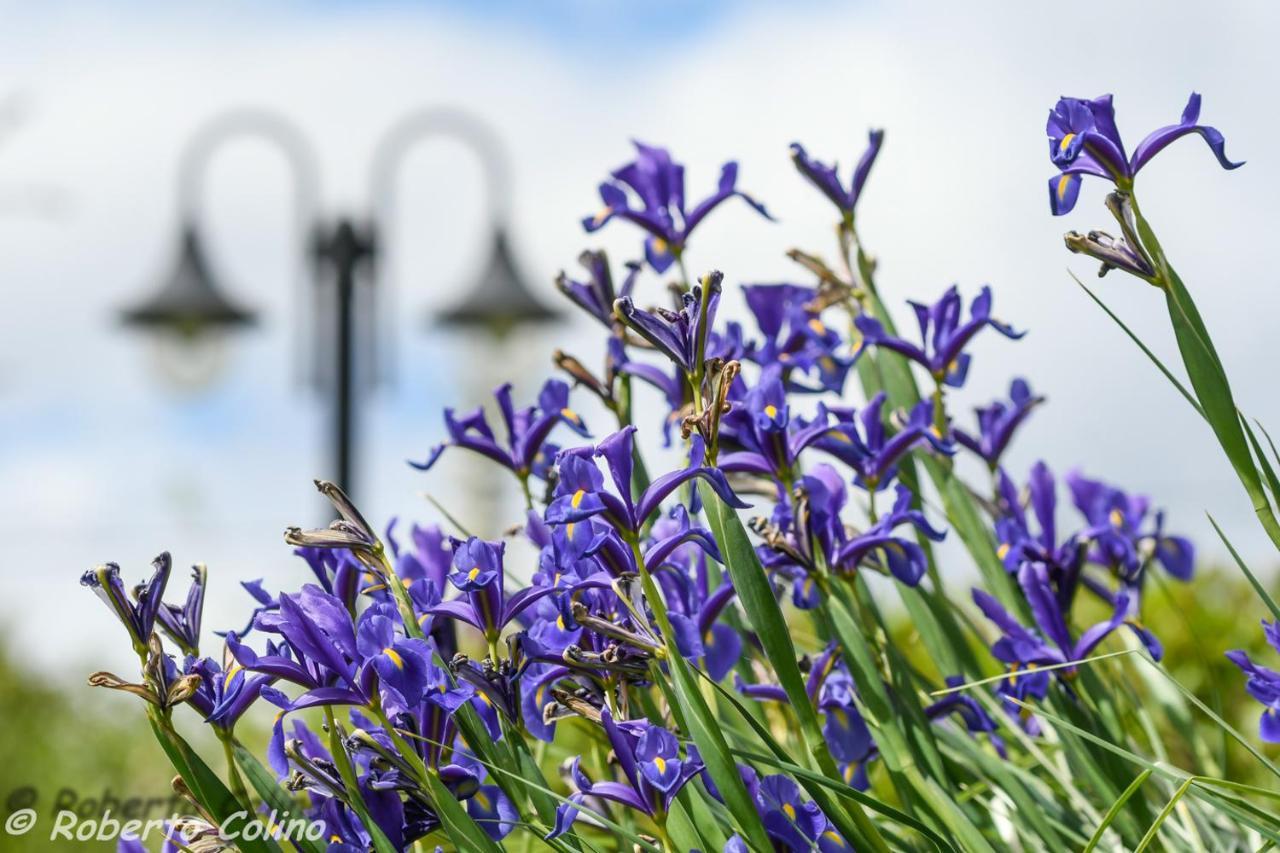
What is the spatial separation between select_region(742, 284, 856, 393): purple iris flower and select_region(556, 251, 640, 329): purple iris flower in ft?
0.78

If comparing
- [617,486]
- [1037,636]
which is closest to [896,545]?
[1037,636]

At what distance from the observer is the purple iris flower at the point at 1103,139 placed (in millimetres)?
1682

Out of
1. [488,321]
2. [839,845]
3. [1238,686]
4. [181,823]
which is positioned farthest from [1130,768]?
[488,321]

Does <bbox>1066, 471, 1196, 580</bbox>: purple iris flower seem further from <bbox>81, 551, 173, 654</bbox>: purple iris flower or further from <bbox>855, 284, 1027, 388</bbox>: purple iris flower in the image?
<bbox>81, 551, 173, 654</bbox>: purple iris flower

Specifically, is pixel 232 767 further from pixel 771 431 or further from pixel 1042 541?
pixel 1042 541

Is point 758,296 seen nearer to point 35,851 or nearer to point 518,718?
point 518,718

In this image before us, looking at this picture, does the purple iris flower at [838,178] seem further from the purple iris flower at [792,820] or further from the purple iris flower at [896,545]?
the purple iris flower at [792,820]

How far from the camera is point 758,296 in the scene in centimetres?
241

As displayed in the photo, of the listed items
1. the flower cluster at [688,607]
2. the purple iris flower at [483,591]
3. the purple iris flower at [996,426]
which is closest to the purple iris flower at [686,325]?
the flower cluster at [688,607]

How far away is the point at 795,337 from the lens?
Answer: 7.80ft

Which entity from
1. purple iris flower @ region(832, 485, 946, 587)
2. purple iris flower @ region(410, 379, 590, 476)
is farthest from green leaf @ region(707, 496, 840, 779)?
purple iris flower @ region(410, 379, 590, 476)

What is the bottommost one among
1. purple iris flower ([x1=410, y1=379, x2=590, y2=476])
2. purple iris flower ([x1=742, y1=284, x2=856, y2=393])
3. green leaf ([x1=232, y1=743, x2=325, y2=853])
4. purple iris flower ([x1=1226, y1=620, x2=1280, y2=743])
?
green leaf ([x1=232, y1=743, x2=325, y2=853])

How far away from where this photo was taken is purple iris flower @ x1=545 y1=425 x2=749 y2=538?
151 cm

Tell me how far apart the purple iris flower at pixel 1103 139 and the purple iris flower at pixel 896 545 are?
0.50 metres
